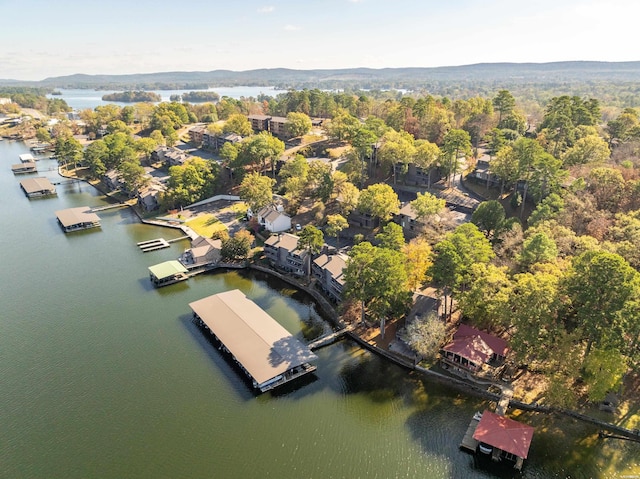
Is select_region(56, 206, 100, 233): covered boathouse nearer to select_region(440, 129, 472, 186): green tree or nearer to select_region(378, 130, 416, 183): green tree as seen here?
select_region(378, 130, 416, 183): green tree

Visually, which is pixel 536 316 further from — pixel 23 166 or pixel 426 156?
pixel 23 166

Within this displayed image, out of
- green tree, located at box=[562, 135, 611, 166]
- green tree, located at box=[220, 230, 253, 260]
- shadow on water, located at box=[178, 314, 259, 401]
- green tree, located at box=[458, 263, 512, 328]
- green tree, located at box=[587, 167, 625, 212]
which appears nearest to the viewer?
green tree, located at box=[458, 263, 512, 328]

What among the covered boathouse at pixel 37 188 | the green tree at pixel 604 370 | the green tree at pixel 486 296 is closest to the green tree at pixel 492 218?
the green tree at pixel 486 296

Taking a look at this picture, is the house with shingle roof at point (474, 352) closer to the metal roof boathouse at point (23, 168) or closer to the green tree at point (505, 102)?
the green tree at point (505, 102)

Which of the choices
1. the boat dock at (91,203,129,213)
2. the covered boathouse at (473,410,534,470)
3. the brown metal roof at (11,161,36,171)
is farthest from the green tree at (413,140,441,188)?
the brown metal roof at (11,161,36,171)

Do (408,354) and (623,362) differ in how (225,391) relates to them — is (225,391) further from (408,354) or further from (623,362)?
(623,362)

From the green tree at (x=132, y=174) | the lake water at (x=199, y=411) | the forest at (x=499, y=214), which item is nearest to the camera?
the lake water at (x=199, y=411)

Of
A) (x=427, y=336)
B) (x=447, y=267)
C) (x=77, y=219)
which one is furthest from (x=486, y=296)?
(x=77, y=219)
